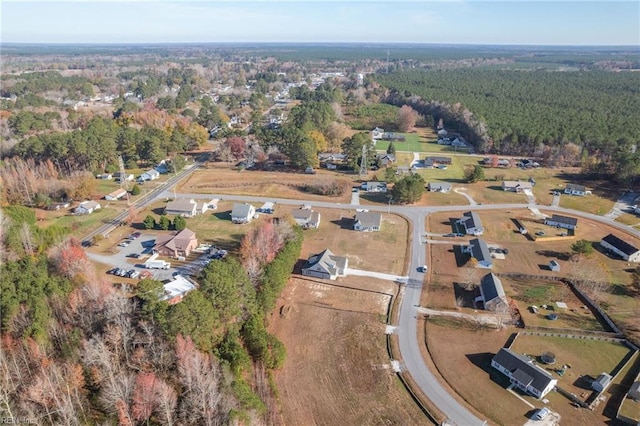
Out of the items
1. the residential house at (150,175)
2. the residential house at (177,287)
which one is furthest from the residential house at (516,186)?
the residential house at (150,175)

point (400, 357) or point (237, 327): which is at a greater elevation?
point (237, 327)

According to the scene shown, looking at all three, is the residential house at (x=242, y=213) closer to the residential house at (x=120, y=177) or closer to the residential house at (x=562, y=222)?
the residential house at (x=120, y=177)

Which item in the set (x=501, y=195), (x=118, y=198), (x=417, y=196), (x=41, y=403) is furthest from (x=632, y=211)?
(x=118, y=198)

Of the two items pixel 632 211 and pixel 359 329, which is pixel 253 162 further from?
pixel 632 211

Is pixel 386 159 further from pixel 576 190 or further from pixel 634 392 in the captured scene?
pixel 634 392

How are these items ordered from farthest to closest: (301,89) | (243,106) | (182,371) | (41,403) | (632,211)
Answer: (301,89)
(243,106)
(632,211)
(182,371)
(41,403)

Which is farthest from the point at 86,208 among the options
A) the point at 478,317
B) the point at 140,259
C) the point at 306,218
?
the point at 478,317

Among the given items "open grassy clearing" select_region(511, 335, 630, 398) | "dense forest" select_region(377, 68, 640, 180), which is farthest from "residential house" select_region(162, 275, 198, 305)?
"dense forest" select_region(377, 68, 640, 180)
